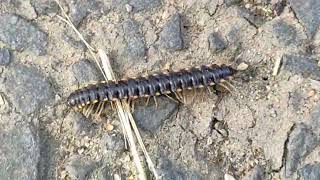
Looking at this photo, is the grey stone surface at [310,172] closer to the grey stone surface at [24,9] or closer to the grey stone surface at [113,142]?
the grey stone surface at [113,142]

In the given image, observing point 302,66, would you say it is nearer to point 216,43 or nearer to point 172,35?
point 216,43

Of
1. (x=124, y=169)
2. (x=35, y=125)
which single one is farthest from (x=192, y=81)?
(x=35, y=125)

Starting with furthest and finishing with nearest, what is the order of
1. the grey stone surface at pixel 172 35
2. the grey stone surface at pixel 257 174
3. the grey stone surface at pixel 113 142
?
1. the grey stone surface at pixel 172 35
2. the grey stone surface at pixel 113 142
3. the grey stone surface at pixel 257 174

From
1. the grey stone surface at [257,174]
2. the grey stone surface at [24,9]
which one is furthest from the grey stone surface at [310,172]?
the grey stone surface at [24,9]

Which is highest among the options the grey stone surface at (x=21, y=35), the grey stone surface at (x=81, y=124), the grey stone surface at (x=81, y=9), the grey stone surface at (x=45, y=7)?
the grey stone surface at (x=45, y=7)

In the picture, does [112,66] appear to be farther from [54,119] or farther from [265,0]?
[265,0]

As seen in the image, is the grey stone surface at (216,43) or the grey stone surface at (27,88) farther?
the grey stone surface at (216,43)
